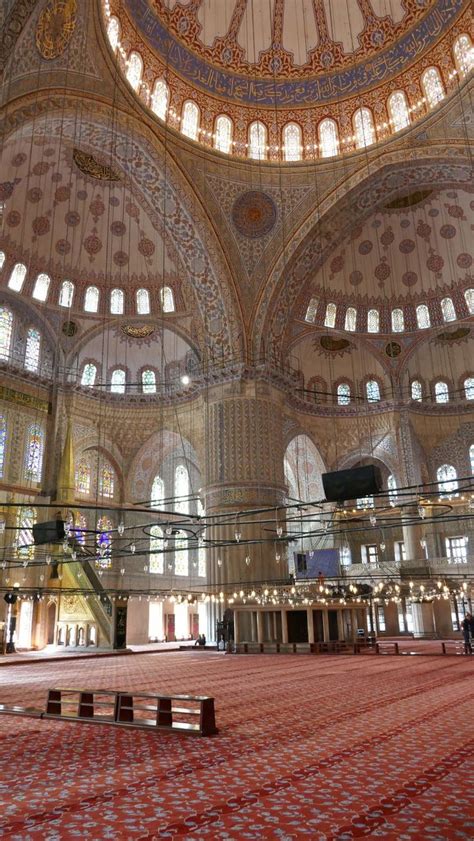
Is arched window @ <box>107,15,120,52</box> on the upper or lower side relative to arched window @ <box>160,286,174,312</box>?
upper

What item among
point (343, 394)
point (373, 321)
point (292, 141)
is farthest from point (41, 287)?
point (373, 321)

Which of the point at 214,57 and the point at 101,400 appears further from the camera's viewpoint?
the point at 101,400

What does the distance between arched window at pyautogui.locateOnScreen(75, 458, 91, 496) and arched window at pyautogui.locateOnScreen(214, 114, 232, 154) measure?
11.6m

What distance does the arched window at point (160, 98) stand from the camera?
57.0 ft

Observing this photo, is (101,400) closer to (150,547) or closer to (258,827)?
(150,547)

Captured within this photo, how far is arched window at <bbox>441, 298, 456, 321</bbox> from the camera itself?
2344cm

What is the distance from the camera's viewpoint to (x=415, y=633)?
2348cm

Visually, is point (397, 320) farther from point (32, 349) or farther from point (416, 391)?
point (32, 349)

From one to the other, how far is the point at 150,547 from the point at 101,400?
600 cm

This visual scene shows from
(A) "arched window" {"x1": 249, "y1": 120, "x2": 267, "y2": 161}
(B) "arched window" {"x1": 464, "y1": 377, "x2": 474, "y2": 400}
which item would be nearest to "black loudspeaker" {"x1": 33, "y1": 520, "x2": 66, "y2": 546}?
(A) "arched window" {"x1": 249, "y1": 120, "x2": 267, "y2": 161}

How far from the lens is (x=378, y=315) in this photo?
958 inches

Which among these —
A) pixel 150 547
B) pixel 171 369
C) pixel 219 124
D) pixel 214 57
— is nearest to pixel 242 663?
pixel 150 547

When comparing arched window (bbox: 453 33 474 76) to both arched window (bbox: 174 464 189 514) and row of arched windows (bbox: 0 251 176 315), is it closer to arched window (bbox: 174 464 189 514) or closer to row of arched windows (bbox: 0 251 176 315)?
row of arched windows (bbox: 0 251 176 315)

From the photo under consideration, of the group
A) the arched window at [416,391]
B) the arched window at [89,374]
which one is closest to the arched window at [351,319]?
the arched window at [416,391]
